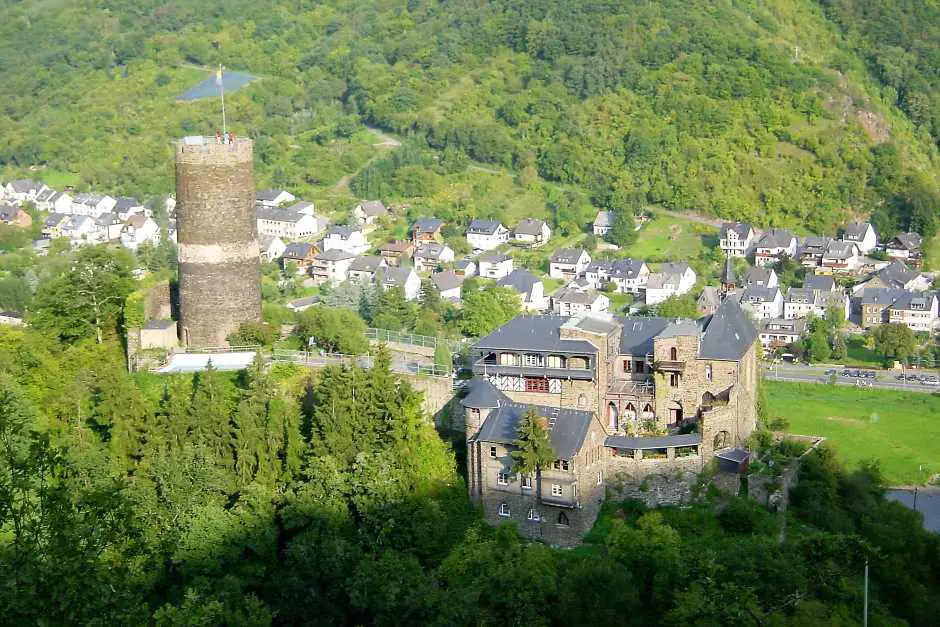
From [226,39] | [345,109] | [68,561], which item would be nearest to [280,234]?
[345,109]

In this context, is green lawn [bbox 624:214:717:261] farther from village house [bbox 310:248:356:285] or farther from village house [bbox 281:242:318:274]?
village house [bbox 281:242:318:274]

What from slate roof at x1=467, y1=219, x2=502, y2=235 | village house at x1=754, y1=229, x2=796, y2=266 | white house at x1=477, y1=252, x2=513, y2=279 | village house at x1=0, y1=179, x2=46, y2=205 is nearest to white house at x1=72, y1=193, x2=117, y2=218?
village house at x1=0, y1=179, x2=46, y2=205

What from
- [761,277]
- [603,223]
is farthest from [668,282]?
[603,223]

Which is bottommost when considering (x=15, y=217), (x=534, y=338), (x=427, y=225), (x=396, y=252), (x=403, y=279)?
(x=396, y=252)

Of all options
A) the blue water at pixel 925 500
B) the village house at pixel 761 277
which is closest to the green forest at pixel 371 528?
the blue water at pixel 925 500

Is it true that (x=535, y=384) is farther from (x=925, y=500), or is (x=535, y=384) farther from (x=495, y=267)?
(x=495, y=267)
